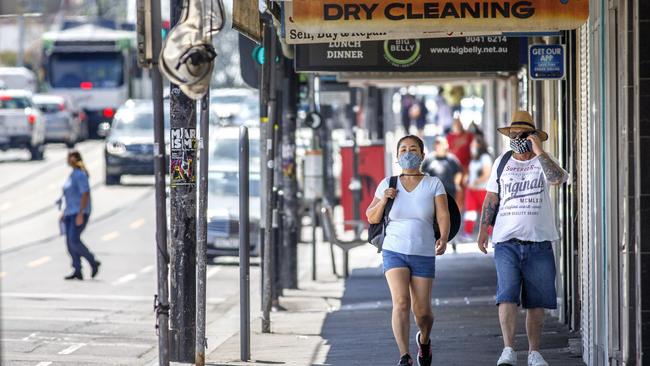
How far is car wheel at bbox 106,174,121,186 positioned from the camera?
35.5 meters

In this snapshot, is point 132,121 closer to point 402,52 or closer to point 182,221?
point 402,52

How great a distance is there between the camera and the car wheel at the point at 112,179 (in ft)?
116

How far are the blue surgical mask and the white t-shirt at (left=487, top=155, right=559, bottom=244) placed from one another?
2.03 feet

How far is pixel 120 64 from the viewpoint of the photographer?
48312 millimetres

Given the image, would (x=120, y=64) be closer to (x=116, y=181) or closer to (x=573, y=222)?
(x=116, y=181)

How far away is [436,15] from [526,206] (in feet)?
4.68

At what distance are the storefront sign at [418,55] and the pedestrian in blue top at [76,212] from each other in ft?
24.6

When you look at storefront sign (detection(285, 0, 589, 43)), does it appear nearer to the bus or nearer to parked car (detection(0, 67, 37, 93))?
the bus

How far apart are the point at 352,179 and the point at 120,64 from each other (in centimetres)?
2417

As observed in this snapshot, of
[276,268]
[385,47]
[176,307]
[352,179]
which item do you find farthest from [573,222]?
[352,179]

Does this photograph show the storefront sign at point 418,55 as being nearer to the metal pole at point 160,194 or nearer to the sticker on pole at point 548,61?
the sticker on pole at point 548,61

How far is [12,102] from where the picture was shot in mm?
41969

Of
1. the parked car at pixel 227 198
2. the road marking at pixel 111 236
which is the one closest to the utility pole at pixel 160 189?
the parked car at pixel 227 198

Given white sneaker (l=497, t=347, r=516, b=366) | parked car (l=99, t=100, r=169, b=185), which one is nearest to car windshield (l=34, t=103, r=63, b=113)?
parked car (l=99, t=100, r=169, b=185)
